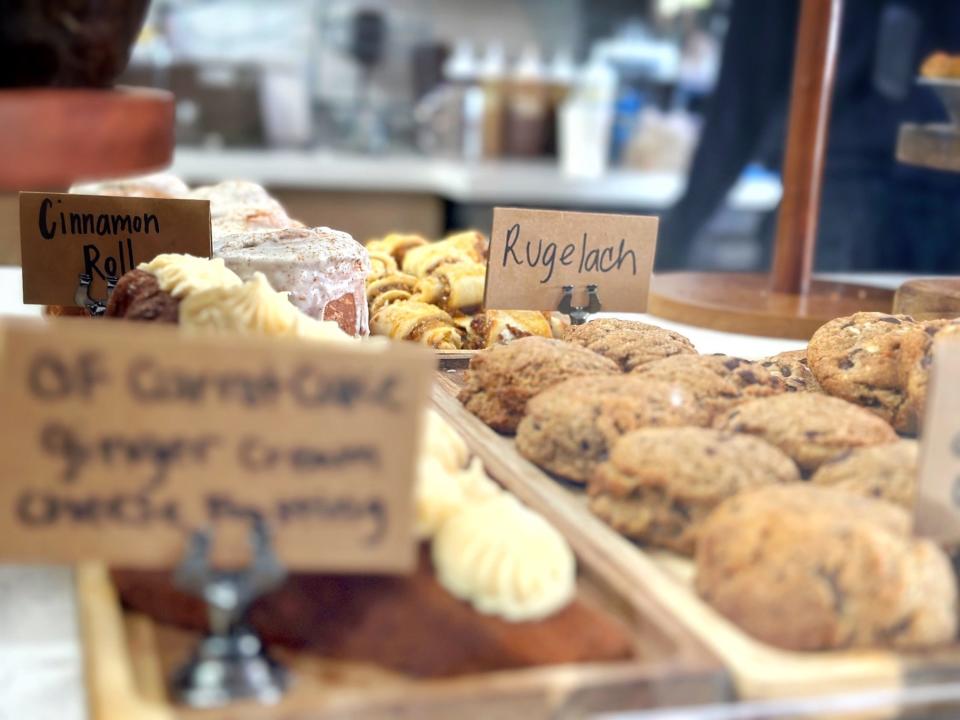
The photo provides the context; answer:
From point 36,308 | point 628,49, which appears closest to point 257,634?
point 36,308

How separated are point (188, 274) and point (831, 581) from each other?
2.05 ft

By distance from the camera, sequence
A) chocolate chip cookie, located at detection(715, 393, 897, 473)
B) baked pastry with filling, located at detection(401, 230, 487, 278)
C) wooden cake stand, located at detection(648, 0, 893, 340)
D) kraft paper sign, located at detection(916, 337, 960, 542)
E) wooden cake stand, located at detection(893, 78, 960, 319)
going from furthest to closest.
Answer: wooden cake stand, located at detection(648, 0, 893, 340) < baked pastry with filling, located at detection(401, 230, 487, 278) < wooden cake stand, located at detection(893, 78, 960, 319) < chocolate chip cookie, located at detection(715, 393, 897, 473) < kraft paper sign, located at detection(916, 337, 960, 542)

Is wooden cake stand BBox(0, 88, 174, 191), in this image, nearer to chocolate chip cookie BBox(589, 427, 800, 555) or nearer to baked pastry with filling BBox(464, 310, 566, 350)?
chocolate chip cookie BBox(589, 427, 800, 555)

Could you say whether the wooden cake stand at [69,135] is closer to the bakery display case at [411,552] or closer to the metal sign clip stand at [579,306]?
the bakery display case at [411,552]

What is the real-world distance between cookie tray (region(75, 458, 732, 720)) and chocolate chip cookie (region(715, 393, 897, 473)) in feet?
0.88

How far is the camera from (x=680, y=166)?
4711 mm

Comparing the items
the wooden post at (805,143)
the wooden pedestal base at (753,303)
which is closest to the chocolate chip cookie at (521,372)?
the wooden pedestal base at (753,303)

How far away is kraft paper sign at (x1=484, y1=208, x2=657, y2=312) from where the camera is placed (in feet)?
4.29

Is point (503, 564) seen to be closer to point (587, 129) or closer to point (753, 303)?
point (753, 303)

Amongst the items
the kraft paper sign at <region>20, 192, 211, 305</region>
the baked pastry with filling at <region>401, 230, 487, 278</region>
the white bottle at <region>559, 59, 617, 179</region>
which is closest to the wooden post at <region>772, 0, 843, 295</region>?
the baked pastry with filling at <region>401, 230, 487, 278</region>

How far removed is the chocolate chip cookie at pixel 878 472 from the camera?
2.62 feet

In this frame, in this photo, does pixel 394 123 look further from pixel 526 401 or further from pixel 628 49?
pixel 526 401

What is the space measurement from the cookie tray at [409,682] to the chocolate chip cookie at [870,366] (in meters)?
0.50

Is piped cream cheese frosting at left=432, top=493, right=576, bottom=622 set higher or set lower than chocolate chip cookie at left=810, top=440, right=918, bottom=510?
lower
